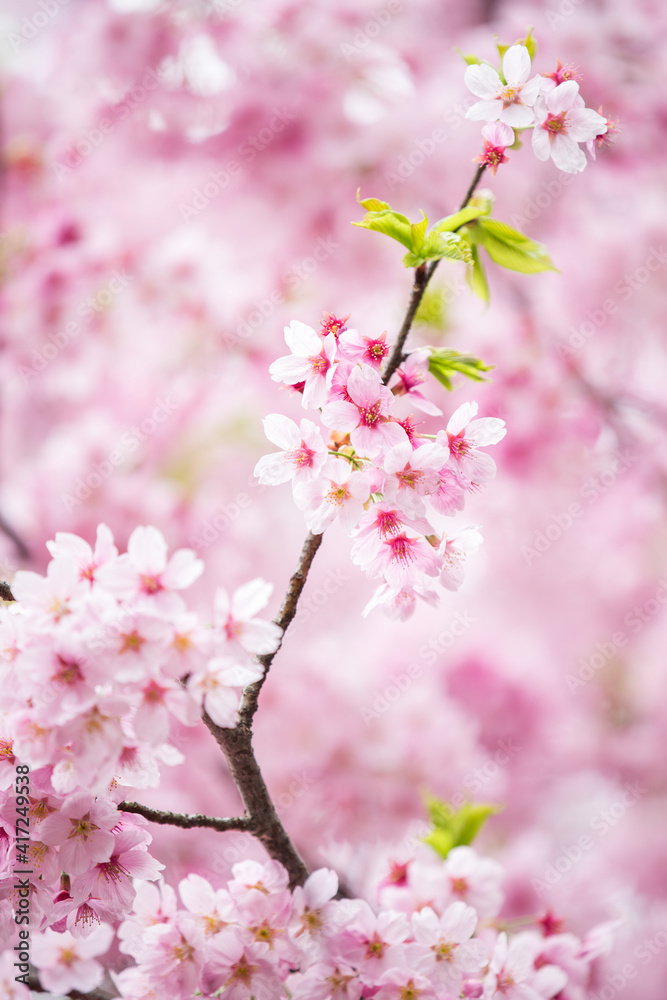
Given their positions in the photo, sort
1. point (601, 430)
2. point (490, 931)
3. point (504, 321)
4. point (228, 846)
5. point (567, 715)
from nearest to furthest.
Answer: point (490, 931), point (228, 846), point (601, 430), point (504, 321), point (567, 715)

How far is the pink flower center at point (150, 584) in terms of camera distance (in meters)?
0.42

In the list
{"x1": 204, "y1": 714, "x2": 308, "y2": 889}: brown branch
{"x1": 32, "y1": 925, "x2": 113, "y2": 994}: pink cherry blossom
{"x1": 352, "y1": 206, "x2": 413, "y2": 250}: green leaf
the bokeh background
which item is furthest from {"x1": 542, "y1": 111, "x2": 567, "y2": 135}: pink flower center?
the bokeh background

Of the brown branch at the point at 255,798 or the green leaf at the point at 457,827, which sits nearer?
the brown branch at the point at 255,798

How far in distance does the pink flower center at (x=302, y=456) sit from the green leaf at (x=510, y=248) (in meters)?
0.24

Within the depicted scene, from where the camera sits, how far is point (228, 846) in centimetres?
155

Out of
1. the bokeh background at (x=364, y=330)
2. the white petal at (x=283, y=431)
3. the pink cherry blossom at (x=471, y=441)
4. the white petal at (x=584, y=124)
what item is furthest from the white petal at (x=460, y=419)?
the bokeh background at (x=364, y=330)

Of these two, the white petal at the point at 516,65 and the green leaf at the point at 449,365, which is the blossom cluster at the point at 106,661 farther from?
the white petal at the point at 516,65

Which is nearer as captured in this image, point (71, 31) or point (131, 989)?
point (131, 989)

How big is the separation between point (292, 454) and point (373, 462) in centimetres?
6

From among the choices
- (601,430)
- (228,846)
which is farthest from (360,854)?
(601,430)

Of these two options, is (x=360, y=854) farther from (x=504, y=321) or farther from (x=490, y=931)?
(x=504, y=321)

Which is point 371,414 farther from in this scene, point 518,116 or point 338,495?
point 518,116

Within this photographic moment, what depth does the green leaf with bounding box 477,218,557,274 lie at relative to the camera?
1.87ft

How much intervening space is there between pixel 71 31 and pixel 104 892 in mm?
1844
